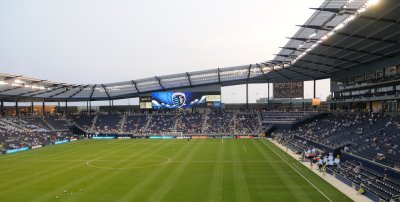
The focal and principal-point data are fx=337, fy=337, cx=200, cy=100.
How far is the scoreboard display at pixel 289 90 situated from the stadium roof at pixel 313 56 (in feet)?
14.8

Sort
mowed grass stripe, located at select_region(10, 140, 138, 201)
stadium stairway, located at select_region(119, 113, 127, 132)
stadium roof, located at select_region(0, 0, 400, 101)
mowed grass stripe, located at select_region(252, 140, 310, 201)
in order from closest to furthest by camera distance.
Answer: mowed grass stripe, located at select_region(252, 140, 310, 201), mowed grass stripe, located at select_region(10, 140, 138, 201), stadium roof, located at select_region(0, 0, 400, 101), stadium stairway, located at select_region(119, 113, 127, 132)

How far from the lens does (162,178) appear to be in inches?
1291

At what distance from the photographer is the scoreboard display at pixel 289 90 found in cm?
9306

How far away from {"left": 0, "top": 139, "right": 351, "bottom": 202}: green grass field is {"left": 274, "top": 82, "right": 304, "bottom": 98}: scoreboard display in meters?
46.7

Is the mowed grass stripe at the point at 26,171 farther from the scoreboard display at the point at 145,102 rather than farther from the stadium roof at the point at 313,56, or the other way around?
the scoreboard display at the point at 145,102

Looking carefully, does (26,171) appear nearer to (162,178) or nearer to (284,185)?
(162,178)

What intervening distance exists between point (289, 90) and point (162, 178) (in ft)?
225

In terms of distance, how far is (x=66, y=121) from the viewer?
91.0 m

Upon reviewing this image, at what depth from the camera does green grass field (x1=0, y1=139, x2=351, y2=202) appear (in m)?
26.4

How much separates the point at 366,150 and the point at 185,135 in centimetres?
4925

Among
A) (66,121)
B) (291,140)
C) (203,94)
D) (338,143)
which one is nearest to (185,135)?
(203,94)

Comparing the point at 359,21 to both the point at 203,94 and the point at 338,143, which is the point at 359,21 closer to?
the point at 338,143

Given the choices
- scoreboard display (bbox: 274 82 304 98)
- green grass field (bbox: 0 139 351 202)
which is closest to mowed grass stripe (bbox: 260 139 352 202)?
green grass field (bbox: 0 139 351 202)

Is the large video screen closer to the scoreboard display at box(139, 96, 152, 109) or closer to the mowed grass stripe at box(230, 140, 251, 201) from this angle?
the scoreboard display at box(139, 96, 152, 109)
